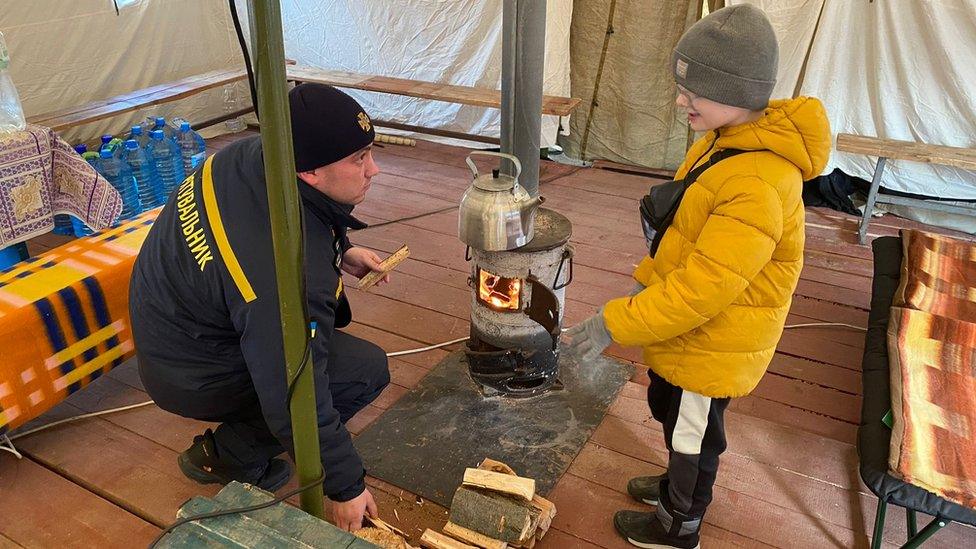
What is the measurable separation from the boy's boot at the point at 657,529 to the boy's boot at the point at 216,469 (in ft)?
3.51

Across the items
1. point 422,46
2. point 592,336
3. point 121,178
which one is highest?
point 422,46

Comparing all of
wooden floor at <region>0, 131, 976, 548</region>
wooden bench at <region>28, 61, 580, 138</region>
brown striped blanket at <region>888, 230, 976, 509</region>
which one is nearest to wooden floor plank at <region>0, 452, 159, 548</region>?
wooden floor at <region>0, 131, 976, 548</region>

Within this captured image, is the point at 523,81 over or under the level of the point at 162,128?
over

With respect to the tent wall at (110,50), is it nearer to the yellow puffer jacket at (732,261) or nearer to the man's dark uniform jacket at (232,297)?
the man's dark uniform jacket at (232,297)

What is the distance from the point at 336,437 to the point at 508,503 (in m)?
0.58

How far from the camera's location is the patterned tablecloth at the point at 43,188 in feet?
9.42

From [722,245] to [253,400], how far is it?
134cm

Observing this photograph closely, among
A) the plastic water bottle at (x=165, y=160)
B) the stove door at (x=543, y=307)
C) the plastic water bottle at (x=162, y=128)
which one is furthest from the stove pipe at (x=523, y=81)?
the plastic water bottle at (x=162, y=128)

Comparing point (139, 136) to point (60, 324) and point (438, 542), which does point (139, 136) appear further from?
point (438, 542)

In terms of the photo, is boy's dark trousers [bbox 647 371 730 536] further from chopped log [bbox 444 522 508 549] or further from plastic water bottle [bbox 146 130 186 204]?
plastic water bottle [bbox 146 130 186 204]

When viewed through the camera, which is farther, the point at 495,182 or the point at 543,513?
the point at 495,182

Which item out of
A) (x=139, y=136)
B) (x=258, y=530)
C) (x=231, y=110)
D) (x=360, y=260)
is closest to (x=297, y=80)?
(x=231, y=110)

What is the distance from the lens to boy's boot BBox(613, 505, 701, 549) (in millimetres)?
1928

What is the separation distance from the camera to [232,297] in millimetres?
1596
